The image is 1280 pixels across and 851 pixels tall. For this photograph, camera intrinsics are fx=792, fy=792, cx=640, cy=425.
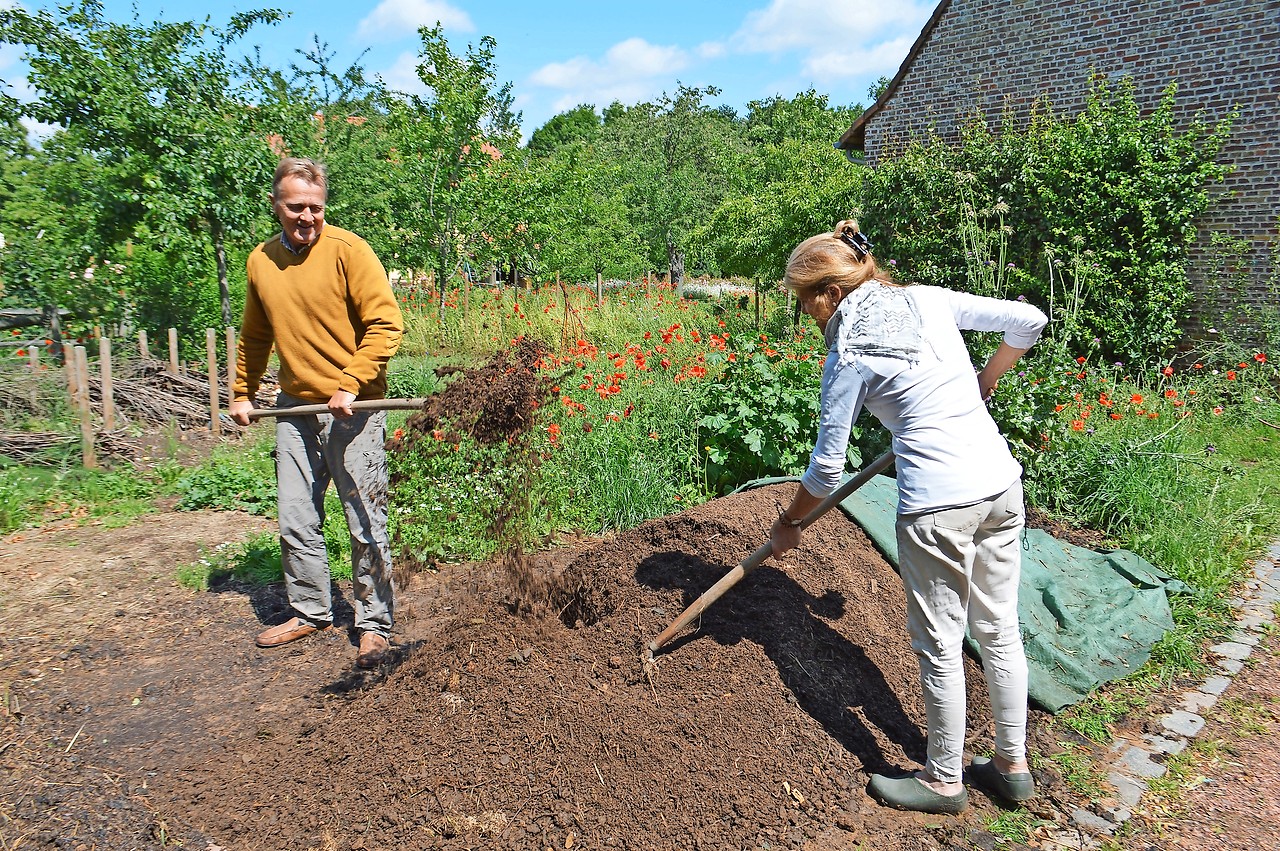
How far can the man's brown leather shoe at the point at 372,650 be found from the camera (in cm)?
358

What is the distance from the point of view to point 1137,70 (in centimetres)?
1062

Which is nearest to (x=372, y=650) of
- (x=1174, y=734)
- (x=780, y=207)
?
(x=1174, y=734)

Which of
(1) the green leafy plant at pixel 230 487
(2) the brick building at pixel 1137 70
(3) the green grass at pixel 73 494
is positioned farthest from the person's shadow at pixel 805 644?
(2) the brick building at pixel 1137 70

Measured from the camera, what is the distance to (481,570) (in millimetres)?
4457

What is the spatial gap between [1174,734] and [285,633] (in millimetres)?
3955

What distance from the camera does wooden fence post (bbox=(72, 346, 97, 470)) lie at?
6.01 meters

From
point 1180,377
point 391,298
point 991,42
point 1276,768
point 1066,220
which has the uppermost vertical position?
point 991,42

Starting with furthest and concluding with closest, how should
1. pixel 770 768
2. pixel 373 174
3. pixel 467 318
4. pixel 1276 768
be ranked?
pixel 467 318 < pixel 373 174 < pixel 1276 768 < pixel 770 768

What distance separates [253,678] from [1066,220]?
1094 cm

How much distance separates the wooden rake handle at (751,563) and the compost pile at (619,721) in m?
0.12

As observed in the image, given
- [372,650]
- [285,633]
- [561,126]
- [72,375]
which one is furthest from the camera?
[561,126]

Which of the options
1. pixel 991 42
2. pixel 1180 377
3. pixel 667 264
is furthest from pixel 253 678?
pixel 667 264

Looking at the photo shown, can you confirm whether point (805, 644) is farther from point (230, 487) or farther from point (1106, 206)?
point (1106, 206)

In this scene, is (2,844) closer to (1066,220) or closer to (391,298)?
(391,298)
